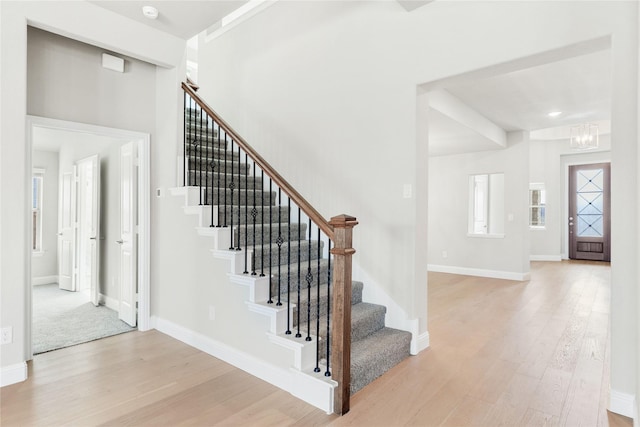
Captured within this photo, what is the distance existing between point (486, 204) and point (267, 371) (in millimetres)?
6232

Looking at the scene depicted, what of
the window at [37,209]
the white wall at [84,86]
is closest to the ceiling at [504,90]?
the white wall at [84,86]

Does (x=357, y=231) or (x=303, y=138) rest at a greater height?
(x=303, y=138)

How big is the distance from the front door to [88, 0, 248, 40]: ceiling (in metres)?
9.36

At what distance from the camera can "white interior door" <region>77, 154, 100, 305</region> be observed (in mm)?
4945

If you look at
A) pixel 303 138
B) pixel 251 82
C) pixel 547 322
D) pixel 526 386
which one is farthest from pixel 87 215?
pixel 547 322

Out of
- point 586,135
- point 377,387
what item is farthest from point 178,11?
point 586,135

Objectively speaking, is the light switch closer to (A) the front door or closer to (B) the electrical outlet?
(B) the electrical outlet

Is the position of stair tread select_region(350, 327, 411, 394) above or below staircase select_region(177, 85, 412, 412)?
below

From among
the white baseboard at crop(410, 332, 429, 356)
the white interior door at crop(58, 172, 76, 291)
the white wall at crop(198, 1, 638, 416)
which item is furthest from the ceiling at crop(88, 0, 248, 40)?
the white interior door at crop(58, 172, 76, 291)

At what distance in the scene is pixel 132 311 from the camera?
3965 mm

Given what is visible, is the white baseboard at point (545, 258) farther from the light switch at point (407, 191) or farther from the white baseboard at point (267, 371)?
the white baseboard at point (267, 371)

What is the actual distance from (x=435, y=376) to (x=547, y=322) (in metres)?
2.13

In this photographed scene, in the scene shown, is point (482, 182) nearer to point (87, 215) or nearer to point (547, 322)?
point (547, 322)

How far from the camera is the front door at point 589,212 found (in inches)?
346
